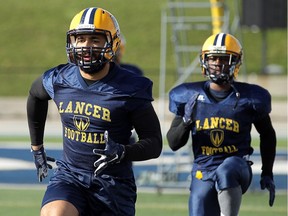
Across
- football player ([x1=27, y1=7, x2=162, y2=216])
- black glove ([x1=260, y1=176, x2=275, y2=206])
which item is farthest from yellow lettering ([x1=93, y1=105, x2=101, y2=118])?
black glove ([x1=260, y1=176, x2=275, y2=206])

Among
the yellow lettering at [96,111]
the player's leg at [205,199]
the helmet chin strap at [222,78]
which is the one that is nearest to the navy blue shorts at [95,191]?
the yellow lettering at [96,111]

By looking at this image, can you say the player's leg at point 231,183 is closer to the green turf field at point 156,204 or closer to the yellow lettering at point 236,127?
the yellow lettering at point 236,127

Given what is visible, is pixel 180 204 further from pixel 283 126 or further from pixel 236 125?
pixel 283 126

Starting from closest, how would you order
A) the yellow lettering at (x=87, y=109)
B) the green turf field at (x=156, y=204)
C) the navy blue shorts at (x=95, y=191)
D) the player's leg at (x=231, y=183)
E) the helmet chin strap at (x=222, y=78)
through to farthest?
the navy blue shorts at (x=95, y=191) < the yellow lettering at (x=87, y=109) < the player's leg at (x=231, y=183) < the helmet chin strap at (x=222, y=78) < the green turf field at (x=156, y=204)

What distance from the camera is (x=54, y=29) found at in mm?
32875

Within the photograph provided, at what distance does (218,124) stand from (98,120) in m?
1.35

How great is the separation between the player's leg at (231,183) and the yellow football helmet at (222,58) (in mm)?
A: 627

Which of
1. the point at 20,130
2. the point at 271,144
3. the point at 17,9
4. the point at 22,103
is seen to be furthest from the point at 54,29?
the point at 271,144

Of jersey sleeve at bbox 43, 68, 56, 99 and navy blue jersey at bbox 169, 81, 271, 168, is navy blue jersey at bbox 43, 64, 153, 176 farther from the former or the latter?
navy blue jersey at bbox 169, 81, 271, 168

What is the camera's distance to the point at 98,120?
4973 mm

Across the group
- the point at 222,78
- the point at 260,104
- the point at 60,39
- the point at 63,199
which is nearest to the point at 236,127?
the point at 260,104

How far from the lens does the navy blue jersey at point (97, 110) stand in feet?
16.3

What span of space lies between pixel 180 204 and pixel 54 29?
24.2m

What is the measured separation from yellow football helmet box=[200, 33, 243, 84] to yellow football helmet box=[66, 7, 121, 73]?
1264 mm
